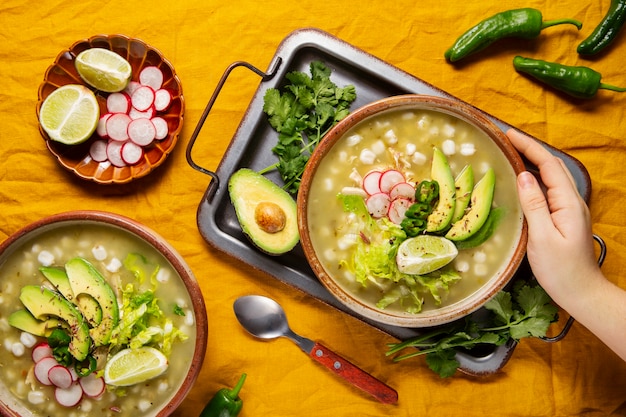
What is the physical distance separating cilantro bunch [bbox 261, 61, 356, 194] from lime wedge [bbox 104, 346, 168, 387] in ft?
2.77

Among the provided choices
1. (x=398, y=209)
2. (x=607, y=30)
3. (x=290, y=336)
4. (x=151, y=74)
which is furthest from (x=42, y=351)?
(x=607, y=30)

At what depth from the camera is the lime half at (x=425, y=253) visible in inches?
101

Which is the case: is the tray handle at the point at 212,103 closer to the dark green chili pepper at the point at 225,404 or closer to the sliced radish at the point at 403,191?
the sliced radish at the point at 403,191

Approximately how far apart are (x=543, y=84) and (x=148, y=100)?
1702mm

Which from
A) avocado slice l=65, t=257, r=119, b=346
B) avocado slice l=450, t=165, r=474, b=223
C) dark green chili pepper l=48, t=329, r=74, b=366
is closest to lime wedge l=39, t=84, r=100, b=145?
avocado slice l=65, t=257, r=119, b=346

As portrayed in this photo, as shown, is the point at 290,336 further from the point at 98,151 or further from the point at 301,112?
the point at 98,151

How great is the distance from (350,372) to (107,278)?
107cm

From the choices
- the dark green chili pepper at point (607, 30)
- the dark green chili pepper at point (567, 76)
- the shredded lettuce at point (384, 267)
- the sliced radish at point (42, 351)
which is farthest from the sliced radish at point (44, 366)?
the dark green chili pepper at point (607, 30)

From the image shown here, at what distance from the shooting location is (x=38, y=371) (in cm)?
284

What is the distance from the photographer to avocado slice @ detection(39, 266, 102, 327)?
2750 mm

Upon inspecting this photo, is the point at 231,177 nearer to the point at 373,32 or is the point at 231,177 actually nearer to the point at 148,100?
the point at 148,100

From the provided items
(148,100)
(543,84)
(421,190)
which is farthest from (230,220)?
(543,84)

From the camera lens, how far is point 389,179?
8.75ft

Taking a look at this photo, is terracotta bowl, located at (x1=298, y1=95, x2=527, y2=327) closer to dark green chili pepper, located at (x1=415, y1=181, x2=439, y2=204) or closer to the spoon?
dark green chili pepper, located at (x1=415, y1=181, x2=439, y2=204)
